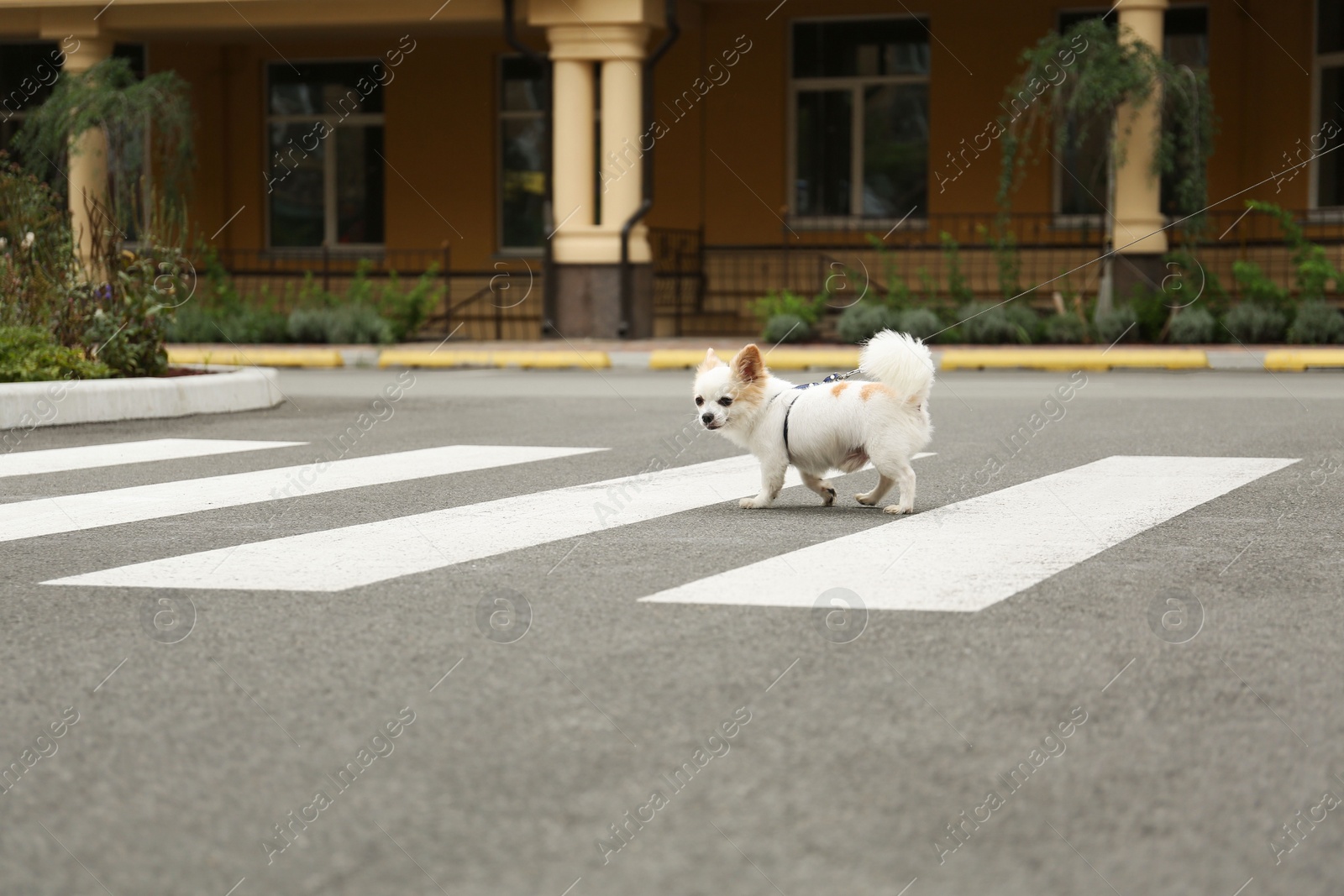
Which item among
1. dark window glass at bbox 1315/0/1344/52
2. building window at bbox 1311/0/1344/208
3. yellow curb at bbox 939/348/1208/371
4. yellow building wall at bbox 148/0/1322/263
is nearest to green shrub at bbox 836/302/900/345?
yellow curb at bbox 939/348/1208/371

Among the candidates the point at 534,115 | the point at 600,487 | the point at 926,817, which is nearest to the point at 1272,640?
the point at 926,817

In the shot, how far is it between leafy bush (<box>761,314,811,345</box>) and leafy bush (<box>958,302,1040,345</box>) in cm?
177

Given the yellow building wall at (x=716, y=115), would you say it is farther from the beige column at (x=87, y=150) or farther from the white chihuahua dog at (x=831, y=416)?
the white chihuahua dog at (x=831, y=416)

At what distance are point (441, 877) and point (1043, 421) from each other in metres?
9.41

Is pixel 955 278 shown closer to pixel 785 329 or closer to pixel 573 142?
pixel 785 329

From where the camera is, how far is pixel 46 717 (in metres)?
4.21

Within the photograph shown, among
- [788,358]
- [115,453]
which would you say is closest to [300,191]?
[788,358]

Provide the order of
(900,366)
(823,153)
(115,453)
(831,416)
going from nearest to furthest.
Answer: (900,366) < (831,416) < (115,453) < (823,153)

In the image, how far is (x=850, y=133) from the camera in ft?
78.4

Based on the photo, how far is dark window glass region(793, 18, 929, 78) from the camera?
23453mm

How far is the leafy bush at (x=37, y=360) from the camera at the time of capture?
40.9 feet

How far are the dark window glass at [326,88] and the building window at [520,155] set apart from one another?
Answer: 1.94 metres

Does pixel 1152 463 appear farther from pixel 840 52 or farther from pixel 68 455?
pixel 840 52

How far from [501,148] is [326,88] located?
287 cm
